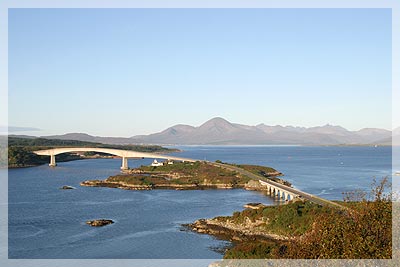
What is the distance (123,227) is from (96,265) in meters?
7.36

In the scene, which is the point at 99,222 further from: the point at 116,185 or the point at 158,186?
the point at 116,185

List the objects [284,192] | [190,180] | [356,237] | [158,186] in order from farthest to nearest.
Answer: [190,180], [158,186], [284,192], [356,237]

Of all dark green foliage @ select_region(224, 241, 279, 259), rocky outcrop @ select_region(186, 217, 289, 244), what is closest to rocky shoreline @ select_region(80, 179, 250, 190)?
rocky outcrop @ select_region(186, 217, 289, 244)

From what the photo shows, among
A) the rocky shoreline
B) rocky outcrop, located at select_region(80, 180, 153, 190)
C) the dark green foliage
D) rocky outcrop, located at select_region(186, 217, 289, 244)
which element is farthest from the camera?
the rocky shoreline

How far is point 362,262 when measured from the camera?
31.2ft

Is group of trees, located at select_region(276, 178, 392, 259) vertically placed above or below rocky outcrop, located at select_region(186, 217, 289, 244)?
above

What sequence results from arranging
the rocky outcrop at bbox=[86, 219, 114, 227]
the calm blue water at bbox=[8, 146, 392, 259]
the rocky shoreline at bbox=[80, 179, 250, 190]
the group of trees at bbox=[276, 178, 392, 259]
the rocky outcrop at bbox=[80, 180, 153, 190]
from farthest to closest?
the rocky shoreline at bbox=[80, 179, 250, 190] → the rocky outcrop at bbox=[80, 180, 153, 190] → the rocky outcrop at bbox=[86, 219, 114, 227] → the calm blue water at bbox=[8, 146, 392, 259] → the group of trees at bbox=[276, 178, 392, 259]

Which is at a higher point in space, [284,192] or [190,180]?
[284,192]

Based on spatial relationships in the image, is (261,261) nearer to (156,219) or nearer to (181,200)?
(156,219)

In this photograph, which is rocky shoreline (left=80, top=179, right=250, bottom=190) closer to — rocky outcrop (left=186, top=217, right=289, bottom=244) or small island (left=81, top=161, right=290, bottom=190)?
small island (left=81, top=161, right=290, bottom=190)

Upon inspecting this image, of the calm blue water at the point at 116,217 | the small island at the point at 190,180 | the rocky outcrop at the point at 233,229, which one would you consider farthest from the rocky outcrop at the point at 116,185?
the rocky outcrop at the point at 233,229

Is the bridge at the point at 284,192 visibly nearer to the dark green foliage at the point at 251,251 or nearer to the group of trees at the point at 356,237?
the dark green foliage at the point at 251,251

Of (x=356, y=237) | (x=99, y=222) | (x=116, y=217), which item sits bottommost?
(x=116, y=217)

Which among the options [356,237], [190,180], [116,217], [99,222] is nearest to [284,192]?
[116,217]
